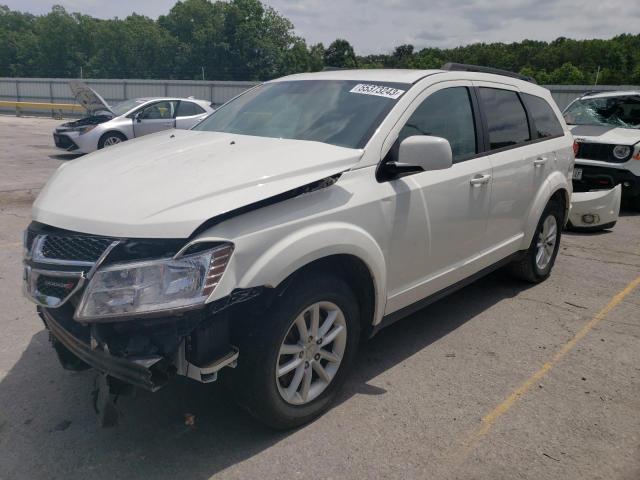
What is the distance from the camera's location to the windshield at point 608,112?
9.38 meters

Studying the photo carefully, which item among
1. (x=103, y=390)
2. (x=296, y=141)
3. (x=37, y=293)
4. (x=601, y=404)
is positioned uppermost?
(x=296, y=141)

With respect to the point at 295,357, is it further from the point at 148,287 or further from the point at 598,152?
the point at 598,152

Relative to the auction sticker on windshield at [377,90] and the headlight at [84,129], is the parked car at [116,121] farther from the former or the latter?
the auction sticker on windshield at [377,90]

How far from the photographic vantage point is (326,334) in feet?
10.1

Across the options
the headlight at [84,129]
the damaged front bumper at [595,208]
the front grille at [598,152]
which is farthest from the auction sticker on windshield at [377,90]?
the headlight at [84,129]

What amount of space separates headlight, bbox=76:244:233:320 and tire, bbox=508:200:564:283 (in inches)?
140

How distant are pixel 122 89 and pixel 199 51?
5771 centimetres

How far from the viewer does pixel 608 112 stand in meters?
9.54

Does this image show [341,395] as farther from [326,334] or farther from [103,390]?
[103,390]

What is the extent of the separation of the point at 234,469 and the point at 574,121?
8993mm

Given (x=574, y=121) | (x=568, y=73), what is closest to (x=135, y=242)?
(x=574, y=121)

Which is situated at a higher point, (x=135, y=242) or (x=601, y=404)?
(x=135, y=242)

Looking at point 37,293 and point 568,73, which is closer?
point 37,293

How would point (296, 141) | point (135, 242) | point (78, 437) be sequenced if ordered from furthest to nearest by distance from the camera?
point (296, 141) < point (78, 437) < point (135, 242)
